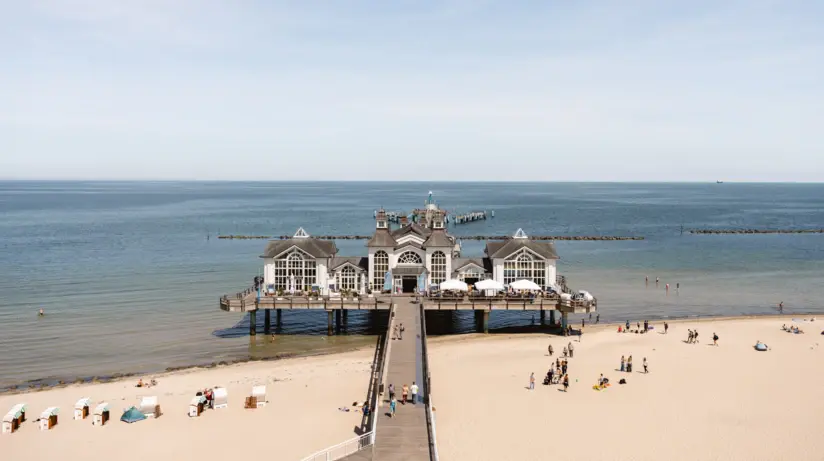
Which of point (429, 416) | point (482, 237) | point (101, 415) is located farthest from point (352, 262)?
point (482, 237)

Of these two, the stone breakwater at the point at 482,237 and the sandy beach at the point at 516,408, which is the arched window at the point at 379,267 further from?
the stone breakwater at the point at 482,237

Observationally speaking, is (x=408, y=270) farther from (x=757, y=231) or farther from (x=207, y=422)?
(x=757, y=231)

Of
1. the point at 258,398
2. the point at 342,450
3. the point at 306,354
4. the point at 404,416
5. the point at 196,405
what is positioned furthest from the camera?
the point at 306,354

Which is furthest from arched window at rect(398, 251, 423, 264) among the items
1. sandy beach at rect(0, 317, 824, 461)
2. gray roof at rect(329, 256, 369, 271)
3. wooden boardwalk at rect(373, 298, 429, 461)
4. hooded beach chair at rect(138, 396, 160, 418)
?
hooded beach chair at rect(138, 396, 160, 418)

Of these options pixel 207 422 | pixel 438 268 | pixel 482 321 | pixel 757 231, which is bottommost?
pixel 207 422

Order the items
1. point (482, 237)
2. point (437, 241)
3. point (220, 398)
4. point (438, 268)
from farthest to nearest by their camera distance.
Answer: point (482, 237)
point (438, 268)
point (437, 241)
point (220, 398)

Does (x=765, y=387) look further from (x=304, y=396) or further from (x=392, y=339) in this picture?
(x=304, y=396)
